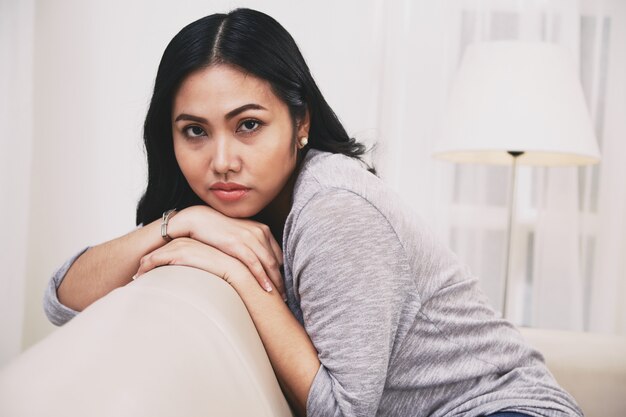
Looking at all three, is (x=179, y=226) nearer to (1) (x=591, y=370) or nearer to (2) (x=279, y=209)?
(2) (x=279, y=209)

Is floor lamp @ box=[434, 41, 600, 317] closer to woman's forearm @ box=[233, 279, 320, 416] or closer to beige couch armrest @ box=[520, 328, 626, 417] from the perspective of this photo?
beige couch armrest @ box=[520, 328, 626, 417]

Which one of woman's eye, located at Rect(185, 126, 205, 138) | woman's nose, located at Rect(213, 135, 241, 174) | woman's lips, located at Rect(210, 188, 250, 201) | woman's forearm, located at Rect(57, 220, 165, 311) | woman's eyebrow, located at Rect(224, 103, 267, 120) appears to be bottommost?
woman's forearm, located at Rect(57, 220, 165, 311)

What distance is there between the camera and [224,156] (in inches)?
36.8

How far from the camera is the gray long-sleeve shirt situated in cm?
80

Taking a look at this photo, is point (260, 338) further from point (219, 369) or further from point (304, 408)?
point (219, 369)

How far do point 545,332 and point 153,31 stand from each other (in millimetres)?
1877

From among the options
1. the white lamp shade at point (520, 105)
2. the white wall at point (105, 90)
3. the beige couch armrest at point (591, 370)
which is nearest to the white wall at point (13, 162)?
the white wall at point (105, 90)

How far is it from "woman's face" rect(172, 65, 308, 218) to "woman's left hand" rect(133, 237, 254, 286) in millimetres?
129

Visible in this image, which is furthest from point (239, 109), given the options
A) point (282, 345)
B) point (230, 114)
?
point (282, 345)

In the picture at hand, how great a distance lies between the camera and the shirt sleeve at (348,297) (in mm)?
798

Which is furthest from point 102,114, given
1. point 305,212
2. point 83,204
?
point 305,212

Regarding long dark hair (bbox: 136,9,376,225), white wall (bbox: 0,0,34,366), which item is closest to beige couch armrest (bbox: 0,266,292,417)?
long dark hair (bbox: 136,9,376,225)

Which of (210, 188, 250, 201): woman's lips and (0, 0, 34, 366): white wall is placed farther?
(0, 0, 34, 366): white wall

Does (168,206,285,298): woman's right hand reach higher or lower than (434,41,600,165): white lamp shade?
lower
